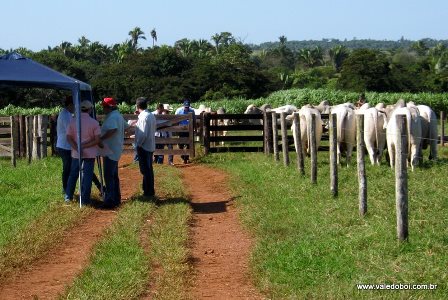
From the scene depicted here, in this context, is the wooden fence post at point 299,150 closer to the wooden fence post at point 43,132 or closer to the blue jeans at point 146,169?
the blue jeans at point 146,169

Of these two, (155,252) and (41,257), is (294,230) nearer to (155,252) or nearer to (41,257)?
(155,252)

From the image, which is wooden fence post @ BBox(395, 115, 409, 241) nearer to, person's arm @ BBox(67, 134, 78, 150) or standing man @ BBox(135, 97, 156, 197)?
standing man @ BBox(135, 97, 156, 197)

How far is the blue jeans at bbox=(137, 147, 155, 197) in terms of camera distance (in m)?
13.9

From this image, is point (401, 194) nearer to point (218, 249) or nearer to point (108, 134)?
point (218, 249)

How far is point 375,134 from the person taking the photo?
18.7 metres

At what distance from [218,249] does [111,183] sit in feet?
12.0

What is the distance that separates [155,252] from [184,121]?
12920 mm

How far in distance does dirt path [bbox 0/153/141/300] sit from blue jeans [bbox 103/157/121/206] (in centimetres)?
68

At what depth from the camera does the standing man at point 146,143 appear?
13820 millimetres

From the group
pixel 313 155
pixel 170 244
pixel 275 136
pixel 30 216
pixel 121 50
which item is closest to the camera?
pixel 170 244

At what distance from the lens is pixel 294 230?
413 inches

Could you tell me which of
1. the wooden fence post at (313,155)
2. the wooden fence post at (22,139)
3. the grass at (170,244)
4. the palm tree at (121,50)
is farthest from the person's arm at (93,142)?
the palm tree at (121,50)

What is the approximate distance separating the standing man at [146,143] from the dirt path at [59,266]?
5.51 feet

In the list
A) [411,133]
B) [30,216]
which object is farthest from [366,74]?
[30,216]
